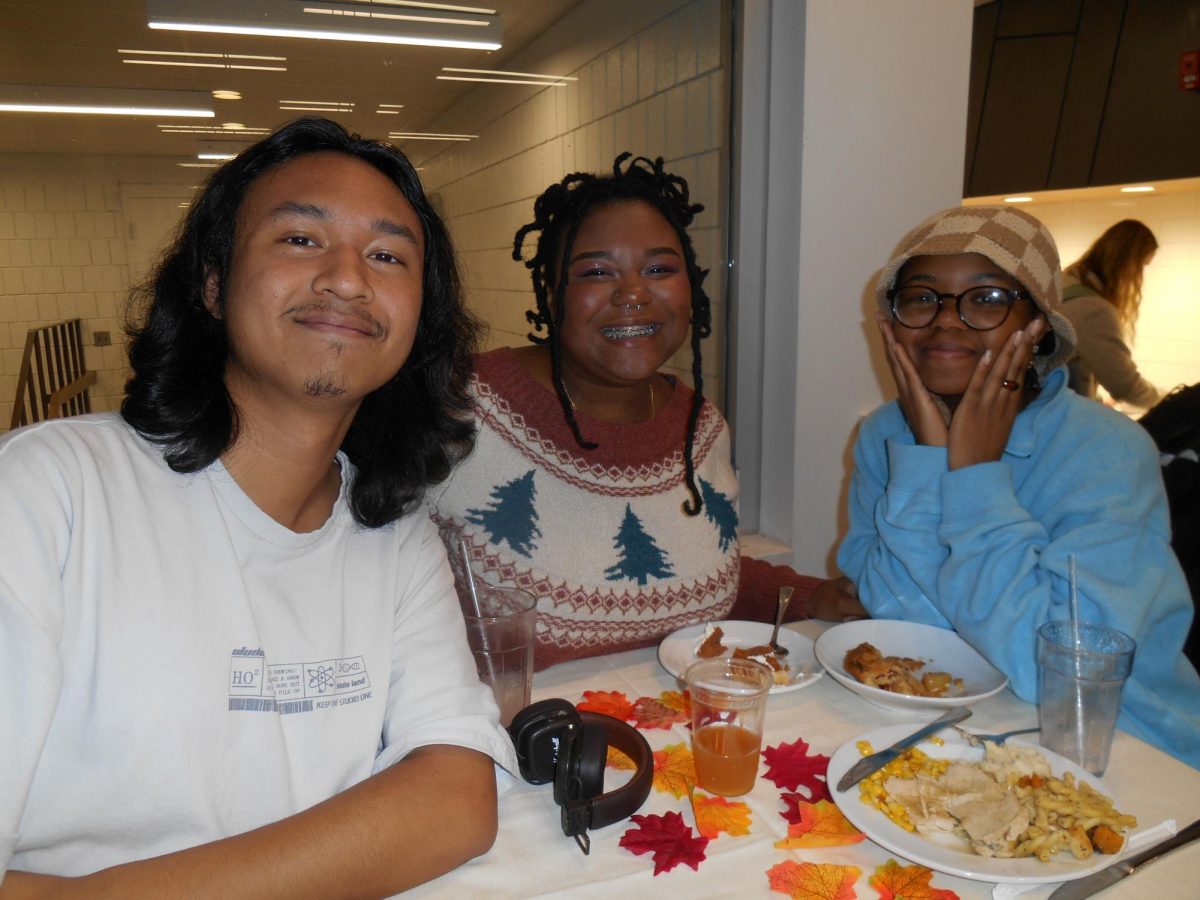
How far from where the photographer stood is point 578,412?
5.51 feet

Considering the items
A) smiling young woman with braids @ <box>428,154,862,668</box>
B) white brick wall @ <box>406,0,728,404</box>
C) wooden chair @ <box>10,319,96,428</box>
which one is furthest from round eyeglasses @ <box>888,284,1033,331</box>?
wooden chair @ <box>10,319,96,428</box>

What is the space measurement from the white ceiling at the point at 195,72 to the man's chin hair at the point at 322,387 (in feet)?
4.28

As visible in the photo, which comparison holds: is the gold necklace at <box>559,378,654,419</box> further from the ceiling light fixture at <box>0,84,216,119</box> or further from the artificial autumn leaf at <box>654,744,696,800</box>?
the ceiling light fixture at <box>0,84,216,119</box>

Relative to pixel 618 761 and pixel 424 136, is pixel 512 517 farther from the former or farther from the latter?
pixel 424 136

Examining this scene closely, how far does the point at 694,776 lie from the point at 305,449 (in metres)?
0.68

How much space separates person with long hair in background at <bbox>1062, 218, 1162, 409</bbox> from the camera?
351 centimetres

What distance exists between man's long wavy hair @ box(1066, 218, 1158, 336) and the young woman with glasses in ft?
8.57

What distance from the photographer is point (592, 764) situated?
3.14 feet

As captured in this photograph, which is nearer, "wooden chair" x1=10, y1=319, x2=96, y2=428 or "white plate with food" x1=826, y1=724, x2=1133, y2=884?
"white plate with food" x1=826, y1=724, x2=1133, y2=884

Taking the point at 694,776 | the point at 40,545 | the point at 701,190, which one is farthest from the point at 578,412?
the point at 701,190

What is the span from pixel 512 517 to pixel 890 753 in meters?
0.80

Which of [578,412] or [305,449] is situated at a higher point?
[305,449]

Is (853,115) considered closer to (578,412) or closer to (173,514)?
(578,412)

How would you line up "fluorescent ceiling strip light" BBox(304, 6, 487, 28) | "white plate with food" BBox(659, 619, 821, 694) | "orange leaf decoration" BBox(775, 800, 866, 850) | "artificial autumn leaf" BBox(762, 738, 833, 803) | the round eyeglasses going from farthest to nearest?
"fluorescent ceiling strip light" BBox(304, 6, 487, 28) → the round eyeglasses → "white plate with food" BBox(659, 619, 821, 694) → "artificial autumn leaf" BBox(762, 738, 833, 803) → "orange leaf decoration" BBox(775, 800, 866, 850)
